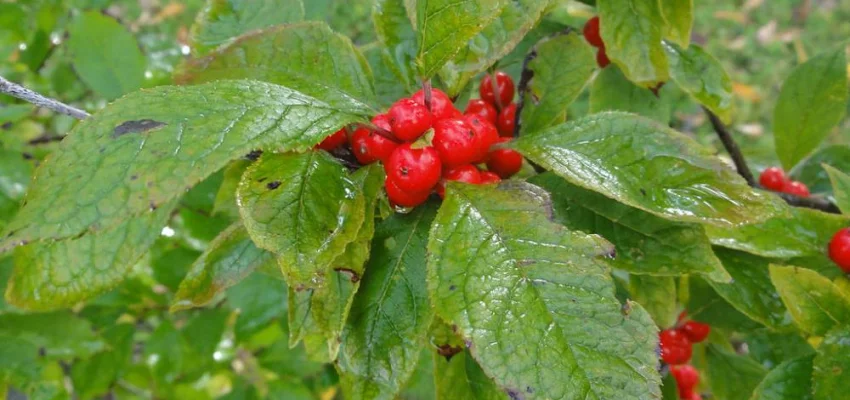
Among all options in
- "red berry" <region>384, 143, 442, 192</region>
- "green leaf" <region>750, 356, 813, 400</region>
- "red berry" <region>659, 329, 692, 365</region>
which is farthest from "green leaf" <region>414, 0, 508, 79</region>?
"red berry" <region>659, 329, 692, 365</region>

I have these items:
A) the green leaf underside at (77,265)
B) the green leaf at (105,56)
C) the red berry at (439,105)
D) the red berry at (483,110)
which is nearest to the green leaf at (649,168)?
the red berry at (439,105)

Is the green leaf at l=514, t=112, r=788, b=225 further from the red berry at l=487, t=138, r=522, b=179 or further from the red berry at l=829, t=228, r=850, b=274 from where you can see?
the red berry at l=829, t=228, r=850, b=274

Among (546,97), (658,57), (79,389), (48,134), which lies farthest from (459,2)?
(48,134)

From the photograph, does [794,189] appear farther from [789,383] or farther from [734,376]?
[789,383]

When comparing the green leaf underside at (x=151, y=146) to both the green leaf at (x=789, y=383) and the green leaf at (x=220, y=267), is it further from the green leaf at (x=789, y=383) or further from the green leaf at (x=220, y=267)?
the green leaf at (x=789, y=383)

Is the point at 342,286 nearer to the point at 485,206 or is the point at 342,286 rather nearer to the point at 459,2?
the point at 485,206

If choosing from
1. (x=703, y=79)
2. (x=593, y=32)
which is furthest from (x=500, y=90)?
(x=703, y=79)
